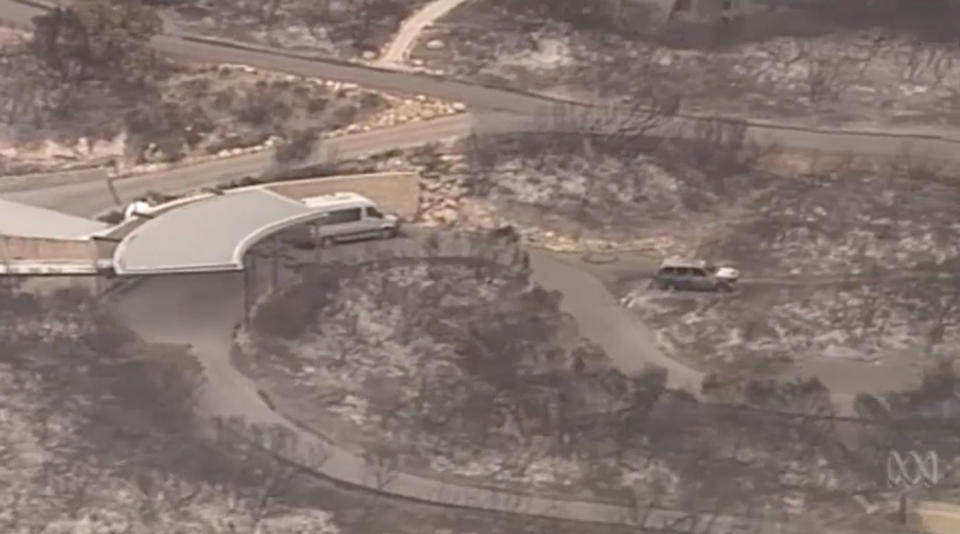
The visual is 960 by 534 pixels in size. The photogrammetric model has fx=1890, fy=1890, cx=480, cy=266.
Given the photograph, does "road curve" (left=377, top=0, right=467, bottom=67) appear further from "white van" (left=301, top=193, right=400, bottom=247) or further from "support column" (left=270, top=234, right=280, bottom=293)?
"support column" (left=270, top=234, right=280, bottom=293)

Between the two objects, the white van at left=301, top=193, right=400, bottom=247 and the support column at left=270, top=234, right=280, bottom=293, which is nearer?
the support column at left=270, top=234, right=280, bottom=293

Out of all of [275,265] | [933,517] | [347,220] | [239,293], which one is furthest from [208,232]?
[933,517]

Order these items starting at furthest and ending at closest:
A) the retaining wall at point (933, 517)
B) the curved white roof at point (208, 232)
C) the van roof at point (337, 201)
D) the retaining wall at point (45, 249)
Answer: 1. the van roof at point (337, 201)
2. the retaining wall at point (45, 249)
3. the curved white roof at point (208, 232)
4. the retaining wall at point (933, 517)

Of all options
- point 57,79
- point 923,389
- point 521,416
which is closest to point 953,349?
point 923,389

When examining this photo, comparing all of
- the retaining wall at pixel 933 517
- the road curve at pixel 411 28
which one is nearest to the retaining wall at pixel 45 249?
the road curve at pixel 411 28

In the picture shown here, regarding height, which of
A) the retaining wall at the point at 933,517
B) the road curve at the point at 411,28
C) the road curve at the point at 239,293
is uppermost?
the road curve at the point at 411,28

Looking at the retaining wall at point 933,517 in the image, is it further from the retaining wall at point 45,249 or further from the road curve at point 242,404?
the retaining wall at point 45,249

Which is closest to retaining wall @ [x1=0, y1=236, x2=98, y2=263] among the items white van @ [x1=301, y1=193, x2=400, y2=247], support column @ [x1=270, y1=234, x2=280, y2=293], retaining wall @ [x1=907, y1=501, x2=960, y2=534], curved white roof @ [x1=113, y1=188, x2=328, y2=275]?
curved white roof @ [x1=113, y1=188, x2=328, y2=275]

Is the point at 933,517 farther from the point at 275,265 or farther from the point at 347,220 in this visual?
the point at 347,220
